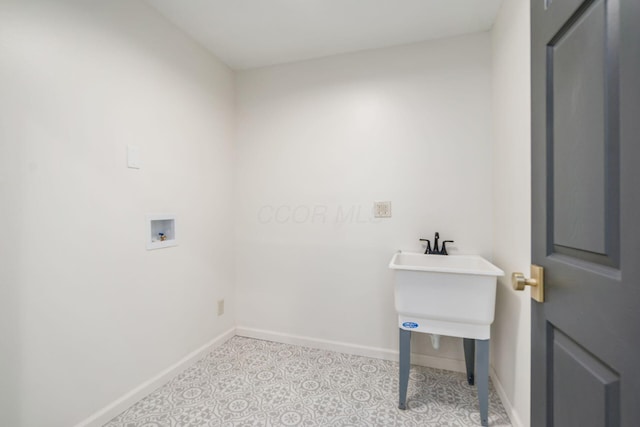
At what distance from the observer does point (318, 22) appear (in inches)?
71.9

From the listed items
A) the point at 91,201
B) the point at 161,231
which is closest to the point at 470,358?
the point at 161,231

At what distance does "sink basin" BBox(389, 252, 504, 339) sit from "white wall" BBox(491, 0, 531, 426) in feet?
0.48

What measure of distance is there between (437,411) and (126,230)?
2.04 metres

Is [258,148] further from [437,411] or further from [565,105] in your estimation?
[437,411]

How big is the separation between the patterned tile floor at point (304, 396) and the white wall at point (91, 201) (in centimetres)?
24

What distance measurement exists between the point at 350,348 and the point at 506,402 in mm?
1023

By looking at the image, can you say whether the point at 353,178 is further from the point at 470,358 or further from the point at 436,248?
the point at 470,358

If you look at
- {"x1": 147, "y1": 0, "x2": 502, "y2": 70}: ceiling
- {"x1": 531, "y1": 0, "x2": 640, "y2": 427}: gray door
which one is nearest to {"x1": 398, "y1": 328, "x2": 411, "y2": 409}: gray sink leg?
{"x1": 531, "y1": 0, "x2": 640, "y2": 427}: gray door

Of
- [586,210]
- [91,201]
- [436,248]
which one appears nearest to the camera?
[586,210]

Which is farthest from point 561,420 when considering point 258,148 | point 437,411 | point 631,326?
point 258,148

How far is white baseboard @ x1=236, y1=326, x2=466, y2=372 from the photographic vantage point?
76.8 inches

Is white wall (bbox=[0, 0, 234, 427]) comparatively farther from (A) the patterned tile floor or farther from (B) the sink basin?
(B) the sink basin

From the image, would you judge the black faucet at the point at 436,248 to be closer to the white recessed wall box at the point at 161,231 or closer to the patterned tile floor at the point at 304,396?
the patterned tile floor at the point at 304,396

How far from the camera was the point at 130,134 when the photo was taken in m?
1.57
